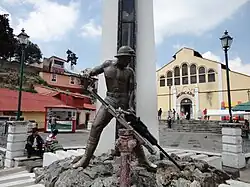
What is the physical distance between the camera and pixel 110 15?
5.98 metres

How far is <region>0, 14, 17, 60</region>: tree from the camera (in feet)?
93.4

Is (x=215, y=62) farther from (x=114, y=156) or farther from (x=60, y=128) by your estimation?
(x=114, y=156)

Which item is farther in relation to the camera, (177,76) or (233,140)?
(177,76)

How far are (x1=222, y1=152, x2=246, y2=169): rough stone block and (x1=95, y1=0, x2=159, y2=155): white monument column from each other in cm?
248

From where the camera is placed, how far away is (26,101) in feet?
67.0

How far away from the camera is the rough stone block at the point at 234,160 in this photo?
651 centimetres

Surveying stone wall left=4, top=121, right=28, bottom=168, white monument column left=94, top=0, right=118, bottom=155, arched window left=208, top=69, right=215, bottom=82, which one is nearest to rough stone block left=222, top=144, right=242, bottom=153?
white monument column left=94, top=0, right=118, bottom=155

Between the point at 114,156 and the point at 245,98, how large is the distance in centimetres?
2753

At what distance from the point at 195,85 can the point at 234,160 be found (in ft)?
86.0

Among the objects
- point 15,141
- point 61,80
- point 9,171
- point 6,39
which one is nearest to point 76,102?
point 61,80

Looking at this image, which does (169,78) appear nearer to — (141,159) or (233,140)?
(233,140)

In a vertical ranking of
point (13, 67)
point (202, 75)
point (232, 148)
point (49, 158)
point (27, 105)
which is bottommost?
point (49, 158)

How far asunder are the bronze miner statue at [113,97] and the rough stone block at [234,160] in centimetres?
376

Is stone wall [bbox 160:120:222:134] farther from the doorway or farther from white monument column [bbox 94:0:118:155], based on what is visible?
white monument column [bbox 94:0:118:155]
